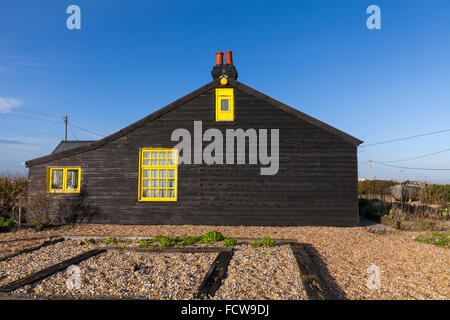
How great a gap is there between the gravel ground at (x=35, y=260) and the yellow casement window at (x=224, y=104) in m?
6.76

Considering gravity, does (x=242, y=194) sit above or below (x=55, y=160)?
below

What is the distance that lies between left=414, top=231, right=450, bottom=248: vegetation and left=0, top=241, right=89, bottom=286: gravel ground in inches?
389

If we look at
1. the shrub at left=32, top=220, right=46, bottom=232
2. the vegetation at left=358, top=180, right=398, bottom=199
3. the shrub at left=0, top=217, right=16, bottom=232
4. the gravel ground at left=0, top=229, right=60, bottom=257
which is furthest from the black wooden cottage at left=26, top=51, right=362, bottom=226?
the vegetation at left=358, top=180, right=398, bottom=199

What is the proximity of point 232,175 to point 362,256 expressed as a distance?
5.68 meters

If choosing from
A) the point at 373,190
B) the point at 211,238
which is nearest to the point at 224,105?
the point at 211,238

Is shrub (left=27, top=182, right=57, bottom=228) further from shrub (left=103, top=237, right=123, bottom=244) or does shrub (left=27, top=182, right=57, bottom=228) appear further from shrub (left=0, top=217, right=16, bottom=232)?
shrub (left=103, top=237, right=123, bottom=244)

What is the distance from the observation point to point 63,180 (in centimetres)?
1210

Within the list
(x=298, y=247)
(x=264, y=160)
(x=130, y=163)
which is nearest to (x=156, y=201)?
(x=130, y=163)

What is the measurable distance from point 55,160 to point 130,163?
319cm

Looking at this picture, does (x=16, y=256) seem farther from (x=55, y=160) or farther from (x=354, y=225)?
(x=354, y=225)

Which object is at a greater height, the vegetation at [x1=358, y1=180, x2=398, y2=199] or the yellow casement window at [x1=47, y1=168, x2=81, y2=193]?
the yellow casement window at [x1=47, y1=168, x2=81, y2=193]

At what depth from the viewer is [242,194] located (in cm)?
1142

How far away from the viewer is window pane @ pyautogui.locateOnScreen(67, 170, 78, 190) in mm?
12086

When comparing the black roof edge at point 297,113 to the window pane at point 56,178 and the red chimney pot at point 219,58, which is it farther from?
the window pane at point 56,178
